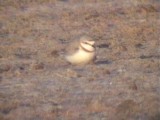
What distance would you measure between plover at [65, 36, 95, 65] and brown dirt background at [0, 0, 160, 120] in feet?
0.33

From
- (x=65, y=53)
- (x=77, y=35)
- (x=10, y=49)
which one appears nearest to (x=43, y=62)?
(x=65, y=53)

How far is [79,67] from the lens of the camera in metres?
8.93

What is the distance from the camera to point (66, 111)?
22.6ft

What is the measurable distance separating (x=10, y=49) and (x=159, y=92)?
3.52 metres

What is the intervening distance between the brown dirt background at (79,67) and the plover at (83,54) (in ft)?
0.33

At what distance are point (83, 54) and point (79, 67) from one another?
A: 24 centimetres

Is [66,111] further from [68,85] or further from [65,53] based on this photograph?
[65,53]

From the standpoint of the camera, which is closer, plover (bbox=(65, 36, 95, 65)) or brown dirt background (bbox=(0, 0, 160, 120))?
brown dirt background (bbox=(0, 0, 160, 120))

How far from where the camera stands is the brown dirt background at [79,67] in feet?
22.8

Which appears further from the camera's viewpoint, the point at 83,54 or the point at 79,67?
the point at 79,67

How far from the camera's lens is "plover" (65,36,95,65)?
8.82 meters

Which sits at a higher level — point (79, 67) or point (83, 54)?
point (83, 54)

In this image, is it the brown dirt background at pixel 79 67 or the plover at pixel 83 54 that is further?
the plover at pixel 83 54

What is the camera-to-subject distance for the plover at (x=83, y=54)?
882 cm
